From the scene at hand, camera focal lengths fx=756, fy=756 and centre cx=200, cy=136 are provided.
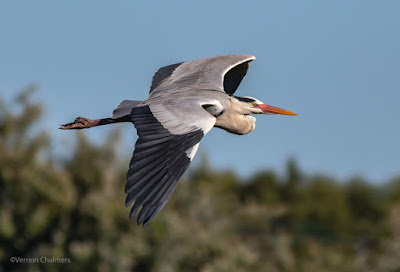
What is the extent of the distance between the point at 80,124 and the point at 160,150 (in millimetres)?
1938

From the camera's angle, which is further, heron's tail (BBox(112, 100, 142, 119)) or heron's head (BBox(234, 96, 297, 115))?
heron's head (BBox(234, 96, 297, 115))

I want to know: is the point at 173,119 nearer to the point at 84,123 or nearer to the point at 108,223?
the point at 84,123

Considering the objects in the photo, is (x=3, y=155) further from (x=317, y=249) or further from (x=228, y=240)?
(x=317, y=249)

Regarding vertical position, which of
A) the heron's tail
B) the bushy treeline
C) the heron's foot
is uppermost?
the heron's tail

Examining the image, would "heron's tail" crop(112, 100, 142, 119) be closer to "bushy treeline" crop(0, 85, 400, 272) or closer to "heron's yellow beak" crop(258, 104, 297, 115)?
"heron's yellow beak" crop(258, 104, 297, 115)

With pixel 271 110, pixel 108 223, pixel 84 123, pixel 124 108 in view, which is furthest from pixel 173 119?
pixel 108 223

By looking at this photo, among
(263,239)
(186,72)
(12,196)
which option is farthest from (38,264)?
(186,72)

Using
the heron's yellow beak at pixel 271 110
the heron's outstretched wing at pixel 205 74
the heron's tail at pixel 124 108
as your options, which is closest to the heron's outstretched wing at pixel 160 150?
the heron's tail at pixel 124 108

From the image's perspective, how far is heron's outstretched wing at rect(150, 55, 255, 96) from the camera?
26.2 feet

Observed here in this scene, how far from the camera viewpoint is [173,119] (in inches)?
250

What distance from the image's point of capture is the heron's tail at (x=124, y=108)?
6980 mm

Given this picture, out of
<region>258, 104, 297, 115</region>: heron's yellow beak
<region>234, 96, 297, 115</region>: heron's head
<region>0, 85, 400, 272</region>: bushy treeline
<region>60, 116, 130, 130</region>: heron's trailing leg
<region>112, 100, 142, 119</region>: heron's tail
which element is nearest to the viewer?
<region>112, 100, 142, 119</region>: heron's tail

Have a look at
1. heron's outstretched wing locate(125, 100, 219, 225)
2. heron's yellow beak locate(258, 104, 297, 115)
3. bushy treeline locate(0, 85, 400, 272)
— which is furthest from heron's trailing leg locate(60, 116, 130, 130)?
bushy treeline locate(0, 85, 400, 272)

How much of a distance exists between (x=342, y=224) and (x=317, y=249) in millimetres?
10695
